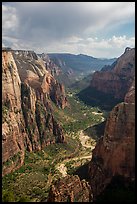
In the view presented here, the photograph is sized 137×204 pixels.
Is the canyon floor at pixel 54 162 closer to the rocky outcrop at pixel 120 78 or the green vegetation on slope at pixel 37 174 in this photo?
the green vegetation on slope at pixel 37 174

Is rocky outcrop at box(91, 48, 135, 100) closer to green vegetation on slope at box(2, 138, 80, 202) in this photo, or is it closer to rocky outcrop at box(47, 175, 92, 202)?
green vegetation on slope at box(2, 138, 80, 202)

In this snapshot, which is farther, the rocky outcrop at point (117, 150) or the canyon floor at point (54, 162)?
the canyon floor at point (54, 162)

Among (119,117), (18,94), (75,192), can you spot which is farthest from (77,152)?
(75,192)

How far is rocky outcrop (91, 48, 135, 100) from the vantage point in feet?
490

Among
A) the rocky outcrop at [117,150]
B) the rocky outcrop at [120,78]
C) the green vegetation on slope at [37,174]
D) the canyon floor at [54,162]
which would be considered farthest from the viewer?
the rocky outcrop at [120,78]

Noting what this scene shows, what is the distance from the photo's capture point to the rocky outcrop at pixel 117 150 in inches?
2082

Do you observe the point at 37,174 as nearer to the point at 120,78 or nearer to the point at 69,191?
the point at 69,191

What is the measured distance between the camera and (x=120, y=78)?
15525cm

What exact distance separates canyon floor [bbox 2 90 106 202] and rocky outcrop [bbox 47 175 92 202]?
402 cm

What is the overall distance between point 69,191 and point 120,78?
11712cm

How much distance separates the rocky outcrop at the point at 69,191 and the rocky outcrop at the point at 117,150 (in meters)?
9.49

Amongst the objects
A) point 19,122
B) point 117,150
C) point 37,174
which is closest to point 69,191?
point 117,150

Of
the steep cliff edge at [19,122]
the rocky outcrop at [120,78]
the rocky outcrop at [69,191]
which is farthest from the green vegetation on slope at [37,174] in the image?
the rocky outcrop at [120,78]

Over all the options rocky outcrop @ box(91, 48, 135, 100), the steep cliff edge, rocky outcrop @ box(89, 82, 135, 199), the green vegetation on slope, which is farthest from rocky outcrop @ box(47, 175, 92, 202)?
rocky outcrop @ box(91, 48, 135, 100)
